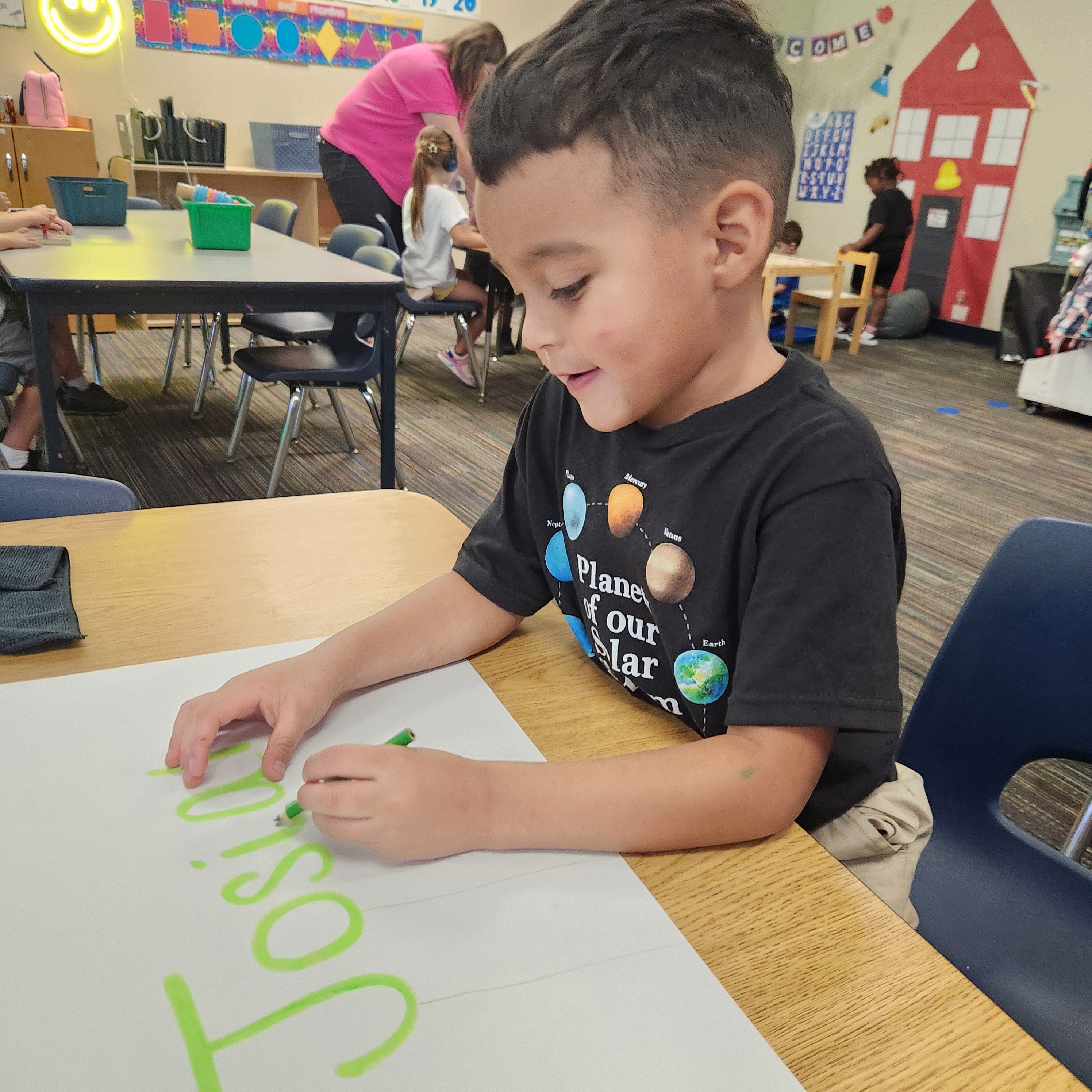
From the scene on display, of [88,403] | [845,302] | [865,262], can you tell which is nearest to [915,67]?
[865,262]

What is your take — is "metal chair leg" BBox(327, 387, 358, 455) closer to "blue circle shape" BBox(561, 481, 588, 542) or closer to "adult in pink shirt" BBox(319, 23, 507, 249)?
"adult in pink shirt" BBox(319, 23, 507, 249)

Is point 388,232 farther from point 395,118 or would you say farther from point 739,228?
point 739,228

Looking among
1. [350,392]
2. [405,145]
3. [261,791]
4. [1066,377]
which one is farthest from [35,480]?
[1066,377]

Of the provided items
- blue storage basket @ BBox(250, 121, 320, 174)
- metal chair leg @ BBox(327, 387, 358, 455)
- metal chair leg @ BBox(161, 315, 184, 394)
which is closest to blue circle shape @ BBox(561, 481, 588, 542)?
metal chair leg @ BBox(327, 387, 358, 455)

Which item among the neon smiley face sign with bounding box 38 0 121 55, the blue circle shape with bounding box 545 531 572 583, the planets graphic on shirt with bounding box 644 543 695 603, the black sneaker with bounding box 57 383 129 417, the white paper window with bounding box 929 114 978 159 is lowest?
the black sneaker with bounding box 57 383 129 417

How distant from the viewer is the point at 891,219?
549 cm

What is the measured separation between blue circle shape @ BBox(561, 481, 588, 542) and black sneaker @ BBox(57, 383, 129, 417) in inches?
119

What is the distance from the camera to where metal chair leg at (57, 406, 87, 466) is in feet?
9.08

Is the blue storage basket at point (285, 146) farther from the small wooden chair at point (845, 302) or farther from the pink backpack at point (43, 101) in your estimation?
the small wooden chair at point (845, 302)

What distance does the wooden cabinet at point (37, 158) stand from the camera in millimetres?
4188

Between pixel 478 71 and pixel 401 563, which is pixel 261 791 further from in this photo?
pixel 478 71

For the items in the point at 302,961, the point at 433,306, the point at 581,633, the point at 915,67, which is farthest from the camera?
the point at 915,67

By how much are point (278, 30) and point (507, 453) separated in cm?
357

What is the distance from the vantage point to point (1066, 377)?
399 centimetres
